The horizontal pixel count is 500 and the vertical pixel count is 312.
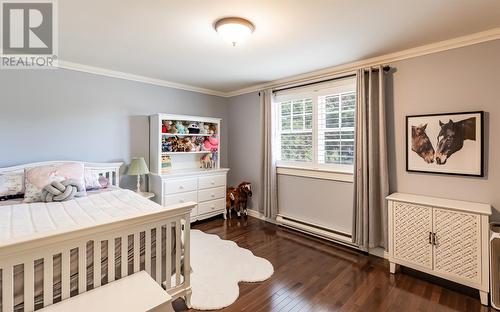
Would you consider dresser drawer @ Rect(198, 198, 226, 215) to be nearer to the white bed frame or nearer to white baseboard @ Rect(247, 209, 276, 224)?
white baseboard @ Rect(247, 209, 276, 224)

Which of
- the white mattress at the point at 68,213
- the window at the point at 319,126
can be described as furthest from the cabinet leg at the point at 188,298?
the window at the point at 319,126

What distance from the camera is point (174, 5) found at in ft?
5.96

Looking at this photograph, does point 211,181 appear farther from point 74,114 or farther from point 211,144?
point 74,114

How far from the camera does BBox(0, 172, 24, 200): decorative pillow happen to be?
256 centimetres

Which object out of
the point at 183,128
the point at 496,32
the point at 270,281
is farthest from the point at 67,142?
the point at 496,32

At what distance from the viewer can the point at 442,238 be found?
7.30 feet

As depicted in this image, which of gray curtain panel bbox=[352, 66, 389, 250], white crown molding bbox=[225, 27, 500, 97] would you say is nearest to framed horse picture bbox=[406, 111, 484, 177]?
gray curtain panel bbox=[352, 66, 389, 250]

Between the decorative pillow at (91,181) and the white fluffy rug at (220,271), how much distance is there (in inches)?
56.8

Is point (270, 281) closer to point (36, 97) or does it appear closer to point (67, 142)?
point (67, 142)

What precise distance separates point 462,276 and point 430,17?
226 centimetres

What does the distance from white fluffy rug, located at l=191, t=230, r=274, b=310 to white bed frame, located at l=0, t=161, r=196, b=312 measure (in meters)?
0.25

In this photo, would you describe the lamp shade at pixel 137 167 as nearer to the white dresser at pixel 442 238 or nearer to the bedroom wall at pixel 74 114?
the bedroom wall at pixel 74 114
